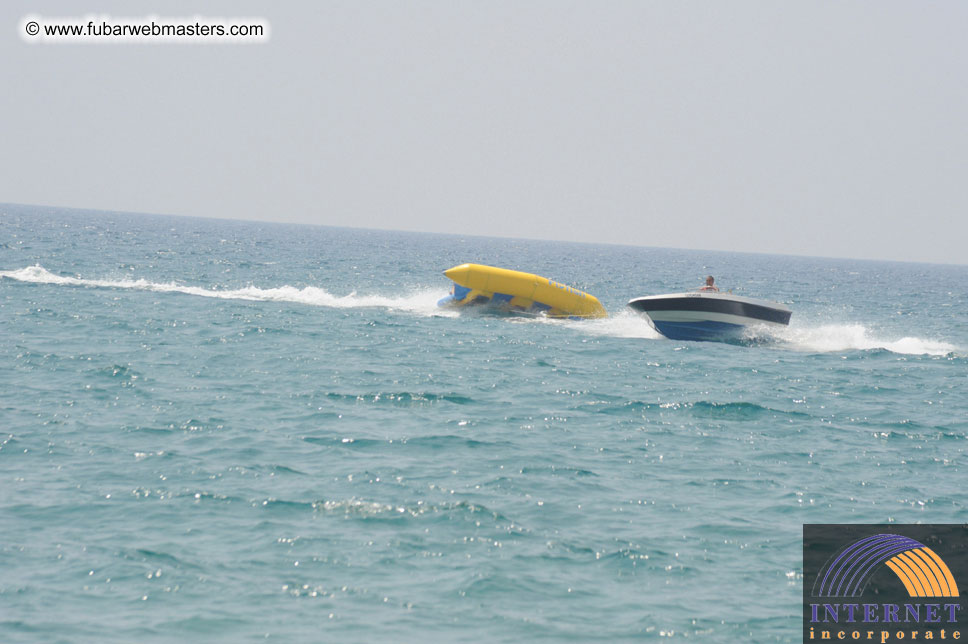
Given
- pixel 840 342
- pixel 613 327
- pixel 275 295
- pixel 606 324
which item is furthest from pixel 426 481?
pixel 275 295

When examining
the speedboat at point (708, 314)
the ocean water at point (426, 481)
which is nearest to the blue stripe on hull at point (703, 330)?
the speedboat at point (708, 314)

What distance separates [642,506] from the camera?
8641 millimetres

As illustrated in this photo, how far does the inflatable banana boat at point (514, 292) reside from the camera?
76.8ft

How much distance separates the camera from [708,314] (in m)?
20.9

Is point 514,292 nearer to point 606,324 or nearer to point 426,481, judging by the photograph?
point 606,324

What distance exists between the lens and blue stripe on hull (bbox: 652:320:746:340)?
69.1 feet

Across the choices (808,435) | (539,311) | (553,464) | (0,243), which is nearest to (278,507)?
(553,464)

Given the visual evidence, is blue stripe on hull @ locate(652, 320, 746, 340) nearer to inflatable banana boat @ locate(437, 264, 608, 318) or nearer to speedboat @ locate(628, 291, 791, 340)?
speedboat @ locate(628, 291, 791, 340)

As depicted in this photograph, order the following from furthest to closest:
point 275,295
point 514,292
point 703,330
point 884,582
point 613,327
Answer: point 275,295
point 613,327
point 514,292
point 703,330
point 884,582

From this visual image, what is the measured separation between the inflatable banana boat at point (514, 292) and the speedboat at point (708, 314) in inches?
114

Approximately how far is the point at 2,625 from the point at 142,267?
36800mm

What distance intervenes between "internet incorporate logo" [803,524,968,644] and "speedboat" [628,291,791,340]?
1237 cm

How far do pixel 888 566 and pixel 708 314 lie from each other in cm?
1355

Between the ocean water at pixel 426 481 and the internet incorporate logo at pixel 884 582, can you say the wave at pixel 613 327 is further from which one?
the internet incorporate logo at pixel 884 582
